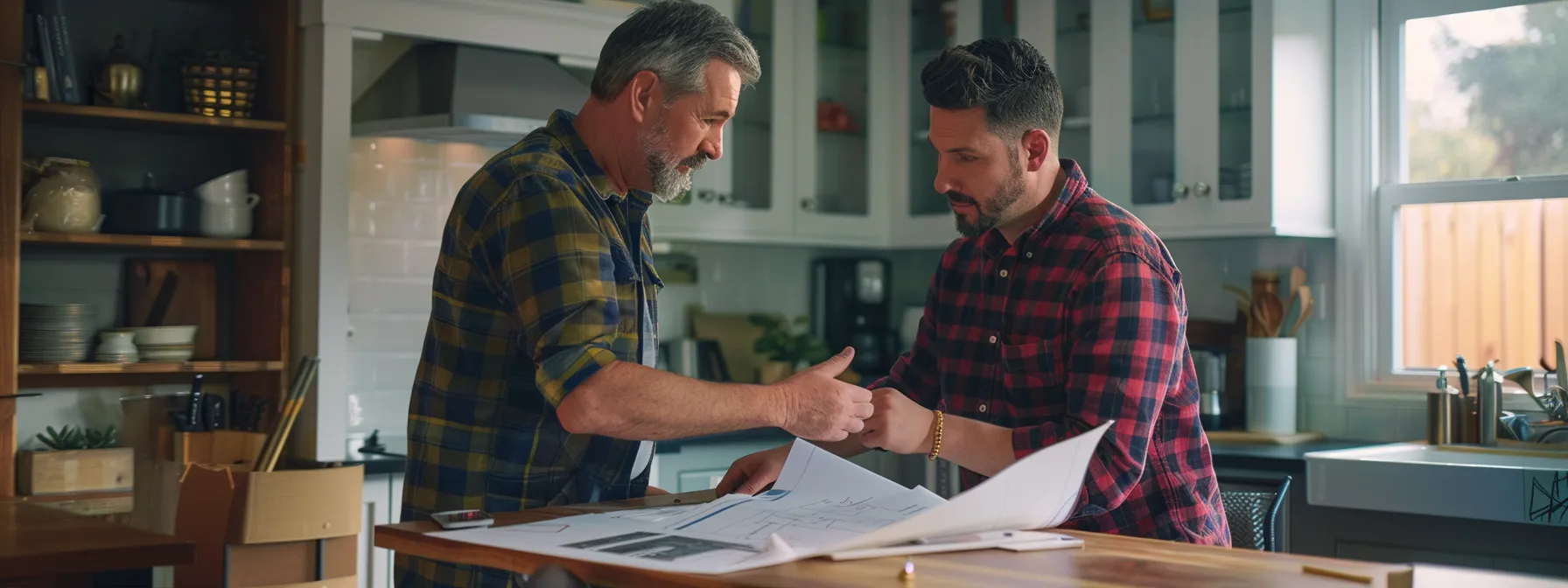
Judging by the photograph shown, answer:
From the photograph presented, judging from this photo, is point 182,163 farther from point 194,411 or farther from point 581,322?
point 581,322

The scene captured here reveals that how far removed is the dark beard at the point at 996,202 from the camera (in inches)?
82.1

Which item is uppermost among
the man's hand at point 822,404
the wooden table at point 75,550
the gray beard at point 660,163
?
the gray beard at point 660,163

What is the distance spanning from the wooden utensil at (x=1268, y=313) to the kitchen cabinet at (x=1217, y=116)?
22 centimetres

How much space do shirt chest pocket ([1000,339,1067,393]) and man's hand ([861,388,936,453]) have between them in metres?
0.30

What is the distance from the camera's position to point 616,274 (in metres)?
1.71

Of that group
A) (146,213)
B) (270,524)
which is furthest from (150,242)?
(270,524)

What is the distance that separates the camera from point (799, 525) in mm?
1455

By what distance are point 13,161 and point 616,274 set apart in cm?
216

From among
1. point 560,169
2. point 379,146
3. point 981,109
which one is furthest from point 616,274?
point 379,146

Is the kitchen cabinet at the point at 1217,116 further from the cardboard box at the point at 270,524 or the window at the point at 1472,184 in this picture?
the cardboard box at the point at 270,524

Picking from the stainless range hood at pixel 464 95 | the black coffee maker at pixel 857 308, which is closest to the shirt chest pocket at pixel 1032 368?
the stainless range hood at pixel 464 95

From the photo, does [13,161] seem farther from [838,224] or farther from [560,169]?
[838,224]

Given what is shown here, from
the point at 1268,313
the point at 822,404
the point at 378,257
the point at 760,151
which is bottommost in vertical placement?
the point at 822,404

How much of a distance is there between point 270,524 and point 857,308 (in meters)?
2.56
